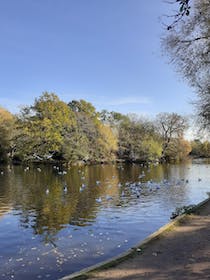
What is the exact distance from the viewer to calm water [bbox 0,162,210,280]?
26.4 ft

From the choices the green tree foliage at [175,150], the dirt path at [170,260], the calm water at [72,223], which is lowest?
the calm water at [72,223]

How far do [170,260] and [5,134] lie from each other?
45.9 m

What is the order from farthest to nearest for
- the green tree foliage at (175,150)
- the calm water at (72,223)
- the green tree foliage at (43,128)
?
the green tree foliage at (175,150) < the green tree foliage at (43,128) < the calm water at (72,223)

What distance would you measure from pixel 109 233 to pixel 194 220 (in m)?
2.94

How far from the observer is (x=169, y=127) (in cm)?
6388

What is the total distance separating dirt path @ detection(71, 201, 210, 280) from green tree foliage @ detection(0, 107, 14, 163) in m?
43.5

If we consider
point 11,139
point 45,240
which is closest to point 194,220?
point 45,240

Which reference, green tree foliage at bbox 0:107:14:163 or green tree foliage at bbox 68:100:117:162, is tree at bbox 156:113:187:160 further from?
green tree foliage at bbox 0:107:14:163

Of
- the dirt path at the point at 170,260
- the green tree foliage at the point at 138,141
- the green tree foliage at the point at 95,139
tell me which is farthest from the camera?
the green tree foliage at the point at 138,141

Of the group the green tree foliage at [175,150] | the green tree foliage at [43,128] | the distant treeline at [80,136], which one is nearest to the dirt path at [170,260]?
the distant treeline at [80,136]

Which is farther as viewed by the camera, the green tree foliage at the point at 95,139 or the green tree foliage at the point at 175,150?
the green tree foliage at the point at 175,150

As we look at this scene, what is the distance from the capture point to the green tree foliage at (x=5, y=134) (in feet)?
159

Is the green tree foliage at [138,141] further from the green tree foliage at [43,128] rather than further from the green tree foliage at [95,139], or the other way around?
the green tree foliage at [43,128]

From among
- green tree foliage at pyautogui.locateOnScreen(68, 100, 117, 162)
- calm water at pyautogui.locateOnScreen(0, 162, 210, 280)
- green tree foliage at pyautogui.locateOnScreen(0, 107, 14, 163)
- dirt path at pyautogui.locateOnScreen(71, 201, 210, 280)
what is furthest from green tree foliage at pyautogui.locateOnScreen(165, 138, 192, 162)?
dirt path at pyautogui.locateOnScreen(71, 201, 210, 280)
